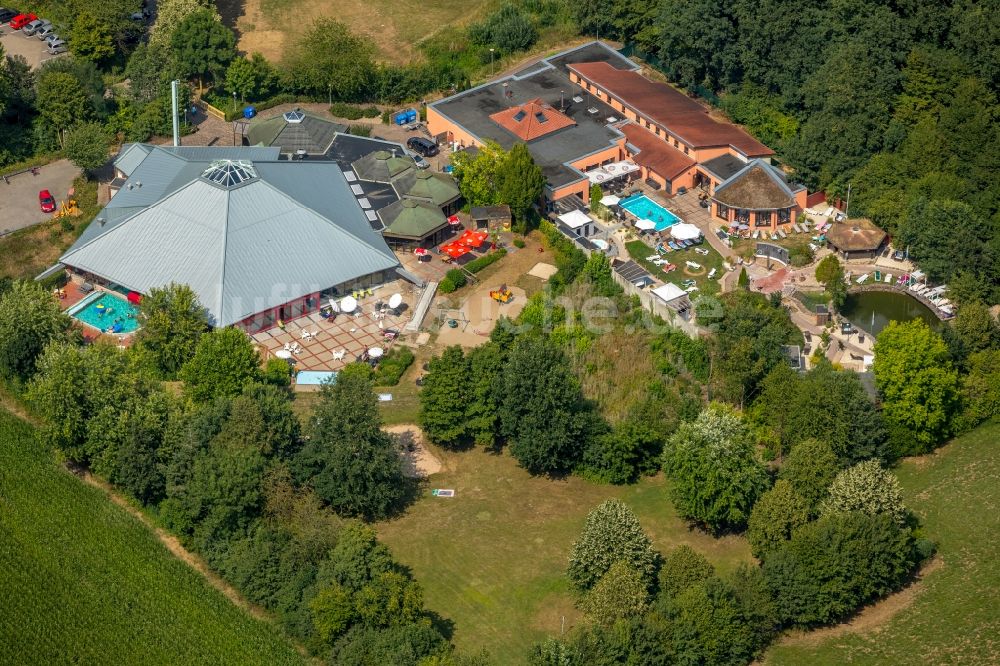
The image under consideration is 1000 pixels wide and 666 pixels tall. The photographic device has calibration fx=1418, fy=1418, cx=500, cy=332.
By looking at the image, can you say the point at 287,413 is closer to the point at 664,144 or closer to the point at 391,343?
the point at 391,343

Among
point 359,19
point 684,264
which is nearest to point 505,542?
point 684,264

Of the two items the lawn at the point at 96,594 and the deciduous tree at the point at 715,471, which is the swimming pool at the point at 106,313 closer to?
the lawn at the point at 96,594

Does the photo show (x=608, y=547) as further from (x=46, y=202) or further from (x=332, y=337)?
(x=46, y=202)

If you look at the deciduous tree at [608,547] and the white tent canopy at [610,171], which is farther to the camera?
the white tent canopy at [610,171]

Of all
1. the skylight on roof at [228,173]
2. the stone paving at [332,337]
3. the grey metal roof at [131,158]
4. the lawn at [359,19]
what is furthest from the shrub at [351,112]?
the stone paving at [332,337]

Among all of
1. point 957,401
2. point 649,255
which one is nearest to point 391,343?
point 649,255

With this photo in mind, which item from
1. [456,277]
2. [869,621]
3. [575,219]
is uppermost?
[869,621]

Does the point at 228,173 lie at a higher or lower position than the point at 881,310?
higher
